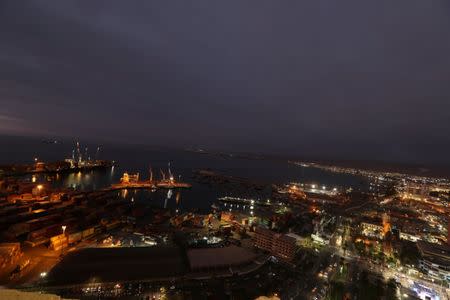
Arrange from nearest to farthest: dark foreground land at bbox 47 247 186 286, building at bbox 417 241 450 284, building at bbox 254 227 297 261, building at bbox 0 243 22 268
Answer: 1. dark foreground land at bbox 47 247 186 286
2. building at bbox 0 243 22 268
3. building at bbox 254 227 297 261
4. building at bbox 417 241 450 284

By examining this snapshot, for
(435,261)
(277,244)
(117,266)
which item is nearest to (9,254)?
(117,266)

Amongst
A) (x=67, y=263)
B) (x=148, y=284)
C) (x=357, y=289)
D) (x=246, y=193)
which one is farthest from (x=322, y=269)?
(x=246, y=193)

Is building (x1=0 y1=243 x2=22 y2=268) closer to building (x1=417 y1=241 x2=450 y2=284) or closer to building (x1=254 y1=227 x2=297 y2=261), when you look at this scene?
building (x1=254 y1=227 x2=297 y2=261)

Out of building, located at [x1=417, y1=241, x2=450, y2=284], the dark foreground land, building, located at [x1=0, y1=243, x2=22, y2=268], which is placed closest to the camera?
the dark foreground land

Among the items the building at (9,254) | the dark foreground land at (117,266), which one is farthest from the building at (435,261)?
the building at (9,254)

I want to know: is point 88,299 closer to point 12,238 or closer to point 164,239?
point 164,239

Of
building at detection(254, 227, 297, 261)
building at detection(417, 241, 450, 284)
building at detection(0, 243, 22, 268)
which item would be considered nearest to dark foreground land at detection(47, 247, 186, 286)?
building at detection(0, 243, 22, 268)

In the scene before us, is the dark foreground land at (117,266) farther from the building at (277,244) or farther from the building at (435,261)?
the building at (435,261)

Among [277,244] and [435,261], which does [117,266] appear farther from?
[435,261]
